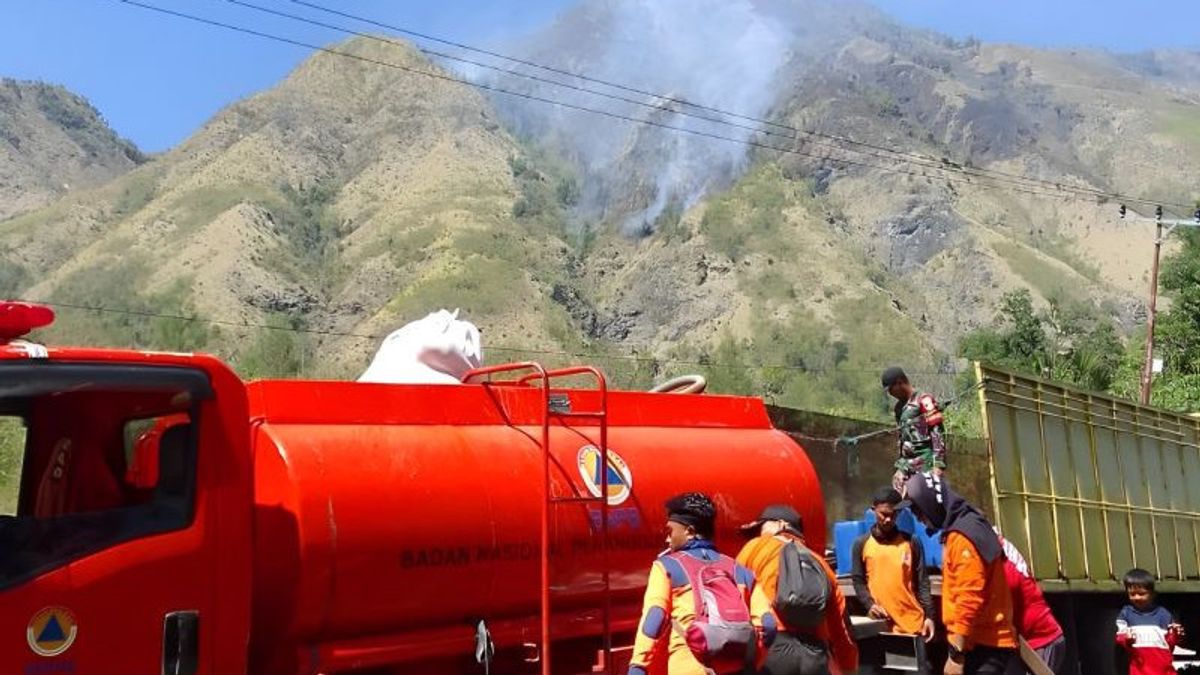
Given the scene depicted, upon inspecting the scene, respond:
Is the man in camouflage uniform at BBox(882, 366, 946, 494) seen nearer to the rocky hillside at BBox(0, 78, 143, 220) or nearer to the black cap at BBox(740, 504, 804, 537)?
the black cap at BBox(740, 504, 804, 537)

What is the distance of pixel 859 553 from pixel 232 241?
3824 inches

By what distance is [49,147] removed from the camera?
433 feet

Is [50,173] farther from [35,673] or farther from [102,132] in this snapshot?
[35,673]

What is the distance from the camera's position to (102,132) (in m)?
142

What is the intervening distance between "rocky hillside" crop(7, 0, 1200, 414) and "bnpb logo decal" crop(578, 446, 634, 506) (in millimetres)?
59846

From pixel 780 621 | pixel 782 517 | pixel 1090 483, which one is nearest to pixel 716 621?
pixel 780 621

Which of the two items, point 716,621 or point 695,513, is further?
point 695,513

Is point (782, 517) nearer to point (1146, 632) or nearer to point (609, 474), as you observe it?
point (609, 474)

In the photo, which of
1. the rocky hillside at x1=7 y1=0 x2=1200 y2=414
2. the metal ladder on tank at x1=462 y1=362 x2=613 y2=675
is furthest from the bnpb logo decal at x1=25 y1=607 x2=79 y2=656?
the rocky hillside at x1=7 y1=0 x2=1200 y2=414

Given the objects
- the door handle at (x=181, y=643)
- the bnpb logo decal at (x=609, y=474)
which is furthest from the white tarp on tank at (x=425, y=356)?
the door handle at (x=181, y=643)

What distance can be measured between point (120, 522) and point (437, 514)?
1.41 metres

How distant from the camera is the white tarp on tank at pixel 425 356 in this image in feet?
21.2

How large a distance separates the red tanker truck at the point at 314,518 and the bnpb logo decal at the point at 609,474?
→ 1cm

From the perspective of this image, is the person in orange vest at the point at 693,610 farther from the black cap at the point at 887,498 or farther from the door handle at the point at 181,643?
the black cap at the point at 887,498
